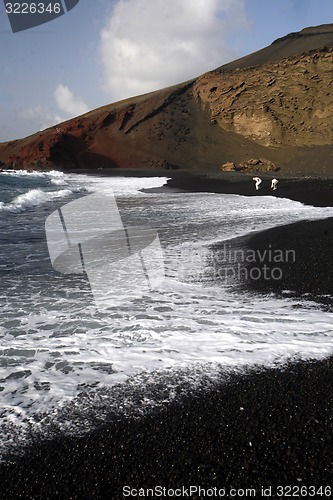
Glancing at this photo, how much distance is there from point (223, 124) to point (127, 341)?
5419 cm

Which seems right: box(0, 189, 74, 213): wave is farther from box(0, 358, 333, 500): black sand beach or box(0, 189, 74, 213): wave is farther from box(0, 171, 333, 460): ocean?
box(0, 358, 333, 500): black sand beach

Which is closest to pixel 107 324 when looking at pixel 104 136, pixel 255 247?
pixel 255 247

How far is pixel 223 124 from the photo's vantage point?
5325 cm

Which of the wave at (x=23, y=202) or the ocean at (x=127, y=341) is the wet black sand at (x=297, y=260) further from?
the wave at (x=23, y=202)

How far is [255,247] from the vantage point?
7.46 metres

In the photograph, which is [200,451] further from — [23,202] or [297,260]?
[23,202]

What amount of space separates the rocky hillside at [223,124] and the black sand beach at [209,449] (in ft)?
130

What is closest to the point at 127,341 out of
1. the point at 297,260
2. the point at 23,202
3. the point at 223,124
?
the point at 297,260

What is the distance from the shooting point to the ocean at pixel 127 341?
2.67 meters

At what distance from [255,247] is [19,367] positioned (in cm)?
544

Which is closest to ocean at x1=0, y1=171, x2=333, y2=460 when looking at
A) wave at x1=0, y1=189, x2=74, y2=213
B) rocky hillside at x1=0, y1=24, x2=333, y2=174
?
wave at x1=0, y1=189, x2=74, y2=213

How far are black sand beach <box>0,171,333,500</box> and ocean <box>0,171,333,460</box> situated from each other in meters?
0.16

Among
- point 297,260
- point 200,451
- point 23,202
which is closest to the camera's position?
point 200,451

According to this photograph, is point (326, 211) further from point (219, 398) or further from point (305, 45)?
point (305, 45)
